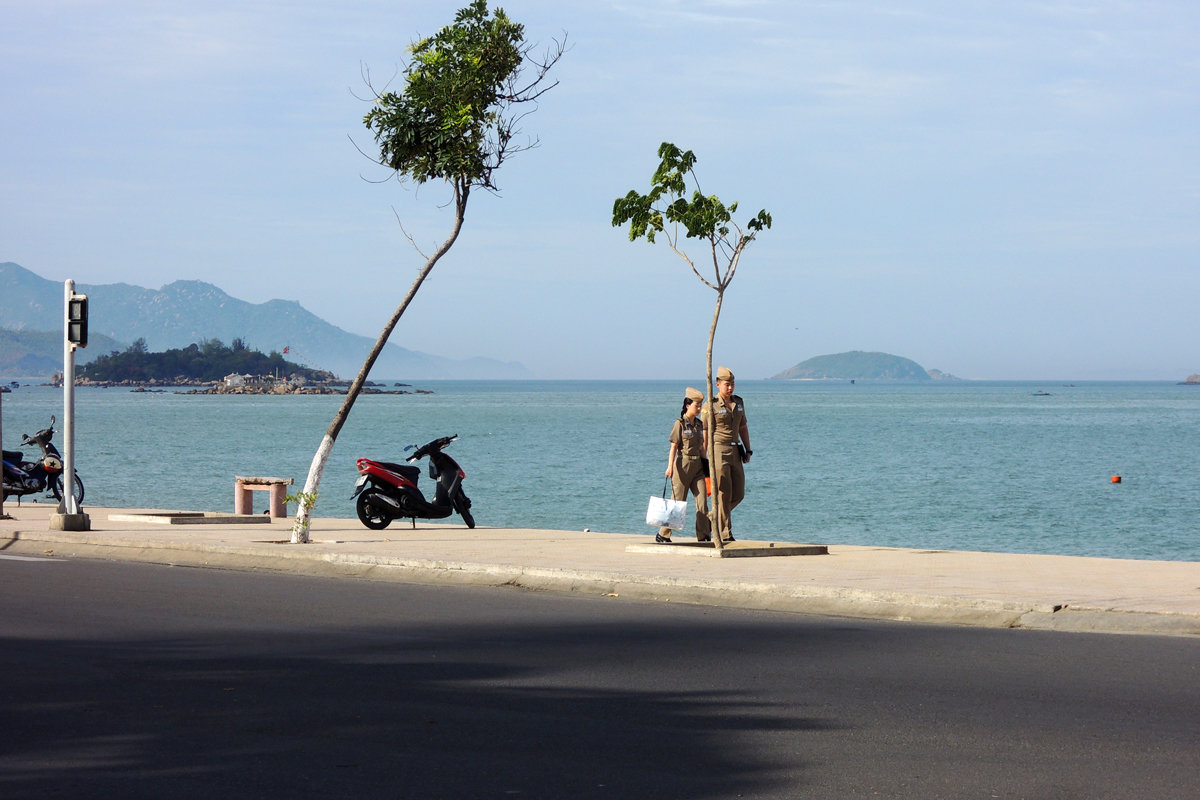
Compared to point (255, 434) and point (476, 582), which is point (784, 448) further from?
point (476, 582)

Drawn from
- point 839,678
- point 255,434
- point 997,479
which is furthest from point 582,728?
point 255,434

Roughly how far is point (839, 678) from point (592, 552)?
7.35m

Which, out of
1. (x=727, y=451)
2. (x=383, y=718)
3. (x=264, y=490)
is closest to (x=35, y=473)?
(x=264, y=490)

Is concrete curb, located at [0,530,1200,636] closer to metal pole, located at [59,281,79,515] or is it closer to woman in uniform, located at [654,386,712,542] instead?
metal pole, located at [59,281,79,515]

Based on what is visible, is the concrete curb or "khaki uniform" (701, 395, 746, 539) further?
"khaki uniform" (701, 395, 746, 539)

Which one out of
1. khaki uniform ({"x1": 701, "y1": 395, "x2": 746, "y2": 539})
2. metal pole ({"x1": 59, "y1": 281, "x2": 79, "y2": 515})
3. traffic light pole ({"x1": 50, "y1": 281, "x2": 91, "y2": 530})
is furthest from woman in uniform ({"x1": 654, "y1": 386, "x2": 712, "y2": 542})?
traffic light pole ({"x1": 50, "y1": 281, "x2": 91, "y2": 530})

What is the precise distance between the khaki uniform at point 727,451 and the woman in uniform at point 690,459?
1.66ft

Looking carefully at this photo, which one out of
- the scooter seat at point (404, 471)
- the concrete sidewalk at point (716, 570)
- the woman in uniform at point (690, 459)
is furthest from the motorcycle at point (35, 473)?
the woman in uniform at point (690, 459)

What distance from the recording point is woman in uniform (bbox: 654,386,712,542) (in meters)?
16.7

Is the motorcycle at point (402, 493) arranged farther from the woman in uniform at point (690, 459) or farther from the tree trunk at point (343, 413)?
the woman in uniform at point (690, 459)

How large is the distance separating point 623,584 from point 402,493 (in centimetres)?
691

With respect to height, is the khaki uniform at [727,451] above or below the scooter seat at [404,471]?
above

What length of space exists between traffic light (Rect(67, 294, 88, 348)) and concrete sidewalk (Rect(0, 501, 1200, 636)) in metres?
2.52

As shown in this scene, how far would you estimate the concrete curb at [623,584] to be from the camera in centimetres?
1104
